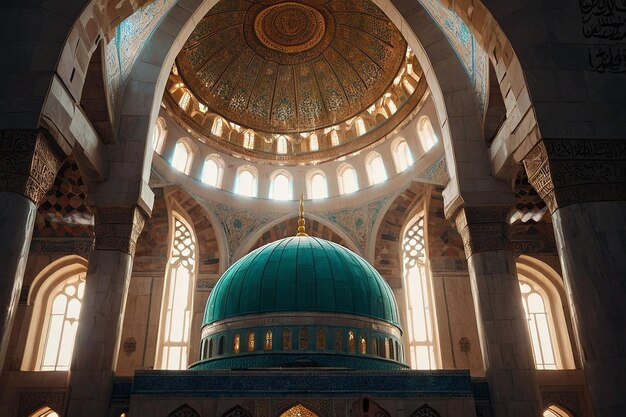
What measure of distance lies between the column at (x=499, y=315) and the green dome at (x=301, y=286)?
183cm

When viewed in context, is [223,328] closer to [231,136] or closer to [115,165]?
[115,165]

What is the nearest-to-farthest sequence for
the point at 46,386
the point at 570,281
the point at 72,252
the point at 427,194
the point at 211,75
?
the point at 570,281, the point at 46,386, the point at 72,252, the point at 427,194, the point at 211,75

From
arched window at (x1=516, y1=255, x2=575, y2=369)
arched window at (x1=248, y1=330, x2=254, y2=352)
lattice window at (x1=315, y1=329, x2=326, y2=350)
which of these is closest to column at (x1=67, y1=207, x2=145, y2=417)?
arched window at (x1=248, y1=330, x2=254, y2=352)

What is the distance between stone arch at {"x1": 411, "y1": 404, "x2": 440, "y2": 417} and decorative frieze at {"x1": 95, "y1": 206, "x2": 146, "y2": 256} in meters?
5.06

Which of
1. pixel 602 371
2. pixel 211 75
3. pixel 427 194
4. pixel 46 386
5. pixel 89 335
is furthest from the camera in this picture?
pixel 211 75

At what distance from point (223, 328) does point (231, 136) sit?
9.91 metres

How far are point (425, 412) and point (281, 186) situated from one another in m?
11.0

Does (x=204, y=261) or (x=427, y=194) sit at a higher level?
(x=427, y=194)

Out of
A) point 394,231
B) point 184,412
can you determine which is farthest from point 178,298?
point 184,412

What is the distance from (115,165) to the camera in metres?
8.32

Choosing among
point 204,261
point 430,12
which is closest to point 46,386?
point 204,261

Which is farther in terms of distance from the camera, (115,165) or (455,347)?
(455,347)

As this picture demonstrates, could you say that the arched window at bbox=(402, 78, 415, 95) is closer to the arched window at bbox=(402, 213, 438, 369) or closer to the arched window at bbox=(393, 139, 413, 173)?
the arched window at bbox=(393, 139, 413, 173)

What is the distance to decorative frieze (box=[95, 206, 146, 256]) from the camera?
7926mm
